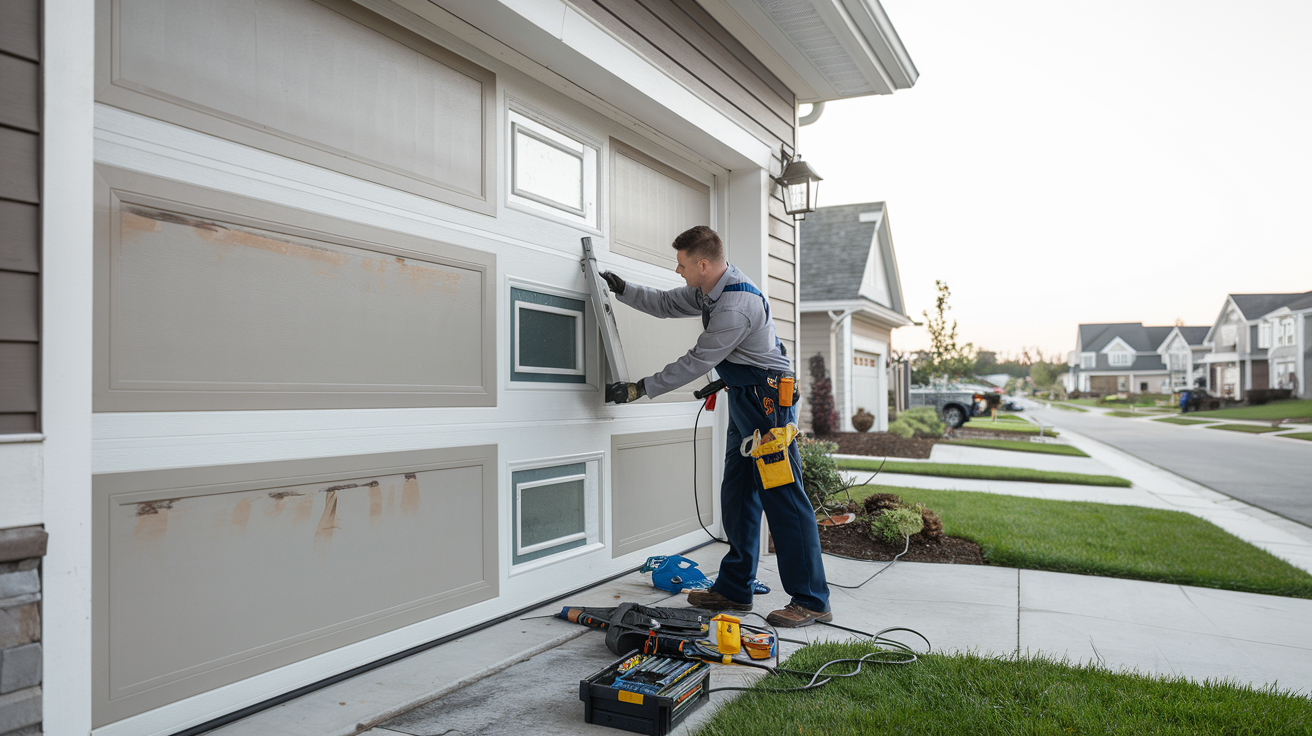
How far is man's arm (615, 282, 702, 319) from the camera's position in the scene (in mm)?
3826

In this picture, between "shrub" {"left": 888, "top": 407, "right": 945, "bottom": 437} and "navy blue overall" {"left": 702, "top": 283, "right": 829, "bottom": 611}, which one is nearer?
"navy blue overall" {"left": 702, "top": 283, "right": 829, "bottom": 611}

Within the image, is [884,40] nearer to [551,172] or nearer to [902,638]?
[551,172]

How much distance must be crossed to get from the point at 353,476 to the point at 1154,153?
2879 centimetres

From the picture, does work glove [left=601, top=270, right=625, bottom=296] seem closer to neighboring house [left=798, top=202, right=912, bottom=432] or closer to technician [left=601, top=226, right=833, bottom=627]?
technician [left=601, top=226, right=833, bottom=627]

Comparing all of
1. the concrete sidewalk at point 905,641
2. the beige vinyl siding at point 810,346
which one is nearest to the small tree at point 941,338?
the beige vinyl siding at point 810,346

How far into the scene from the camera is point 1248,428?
72.2ft

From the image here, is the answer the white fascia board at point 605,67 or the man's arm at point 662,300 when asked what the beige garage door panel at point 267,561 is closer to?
the man's arm at point 662,300

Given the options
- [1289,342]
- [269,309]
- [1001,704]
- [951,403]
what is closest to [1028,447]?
[951,403]

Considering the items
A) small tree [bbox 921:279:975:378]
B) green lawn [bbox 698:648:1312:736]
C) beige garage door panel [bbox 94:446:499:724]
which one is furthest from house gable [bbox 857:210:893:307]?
beige garage door panel [bbox 94:446:499:724]

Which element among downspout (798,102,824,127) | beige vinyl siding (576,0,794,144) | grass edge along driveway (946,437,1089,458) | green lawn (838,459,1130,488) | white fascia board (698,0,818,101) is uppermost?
white fascia board (698,0,818,101)

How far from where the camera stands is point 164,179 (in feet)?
6.58

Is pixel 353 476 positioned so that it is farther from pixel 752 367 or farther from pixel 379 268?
pixel 752 367

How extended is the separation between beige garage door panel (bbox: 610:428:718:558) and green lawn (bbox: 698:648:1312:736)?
1567 mm

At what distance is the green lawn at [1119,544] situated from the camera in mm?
4441
